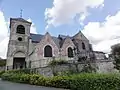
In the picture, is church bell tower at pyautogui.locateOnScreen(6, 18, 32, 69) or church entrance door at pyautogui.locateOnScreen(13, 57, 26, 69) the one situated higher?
church bell tower at pyautogui.locateOnScreen(6, 18, 32, 69)

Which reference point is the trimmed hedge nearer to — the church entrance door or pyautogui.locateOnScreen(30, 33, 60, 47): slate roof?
the church entrance door

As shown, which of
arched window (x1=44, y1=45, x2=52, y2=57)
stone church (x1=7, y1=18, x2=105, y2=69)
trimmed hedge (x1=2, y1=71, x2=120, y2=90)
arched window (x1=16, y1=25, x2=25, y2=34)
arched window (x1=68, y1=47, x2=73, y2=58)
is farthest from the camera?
arched window (x1=16, y1=25, x2=25, y2=34)

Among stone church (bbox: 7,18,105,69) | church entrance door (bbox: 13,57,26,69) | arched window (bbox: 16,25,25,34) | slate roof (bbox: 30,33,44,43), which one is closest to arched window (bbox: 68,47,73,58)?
stone church (bbox: 7,18,105,69)

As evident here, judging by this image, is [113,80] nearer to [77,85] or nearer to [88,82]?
[88,82]

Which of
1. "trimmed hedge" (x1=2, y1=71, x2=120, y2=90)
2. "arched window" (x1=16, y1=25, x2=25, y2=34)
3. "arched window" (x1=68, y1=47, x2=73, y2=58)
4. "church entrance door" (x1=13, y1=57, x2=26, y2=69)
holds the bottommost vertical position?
"trimmed hedge" (x1=2, y1=71, x2=120, y2=90)

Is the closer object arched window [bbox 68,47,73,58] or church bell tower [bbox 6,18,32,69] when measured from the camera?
church bell tower [bbox 6,18,32,69]

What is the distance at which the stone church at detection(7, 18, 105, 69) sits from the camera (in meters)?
30.5

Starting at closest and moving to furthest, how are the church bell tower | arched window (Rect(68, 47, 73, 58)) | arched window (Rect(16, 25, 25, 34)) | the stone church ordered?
the stone church, the church bell tower, arched window (Rect(68, 47, 73, 58)), arched window (Rect(16, 25, 25, 34))

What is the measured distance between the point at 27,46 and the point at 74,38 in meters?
11.8

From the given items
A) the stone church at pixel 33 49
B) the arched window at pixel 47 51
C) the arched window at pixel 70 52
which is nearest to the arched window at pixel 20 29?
the stone church at pixel 33 49

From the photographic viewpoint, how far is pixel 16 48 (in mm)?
31516

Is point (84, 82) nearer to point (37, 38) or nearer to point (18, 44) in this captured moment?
point (18, 44)

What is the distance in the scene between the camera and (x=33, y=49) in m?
31.5

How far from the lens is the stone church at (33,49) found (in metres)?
30.5
